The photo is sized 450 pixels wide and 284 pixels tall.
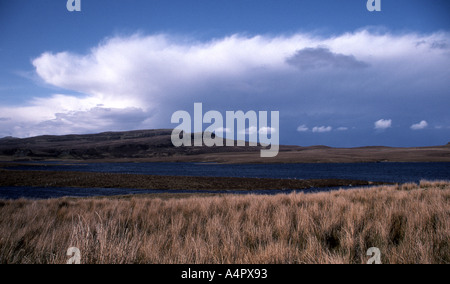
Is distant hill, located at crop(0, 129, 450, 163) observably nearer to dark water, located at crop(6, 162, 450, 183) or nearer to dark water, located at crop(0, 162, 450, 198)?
dark water, located at crop(6, 162, 450, 183)

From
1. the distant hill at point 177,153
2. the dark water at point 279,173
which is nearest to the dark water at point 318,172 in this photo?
the dark water at point 279,173

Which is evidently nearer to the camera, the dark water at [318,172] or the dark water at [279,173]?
the dark water at [279,173]

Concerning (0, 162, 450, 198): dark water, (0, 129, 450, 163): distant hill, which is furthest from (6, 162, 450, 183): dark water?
(0, 129, 450, 163): distant hill

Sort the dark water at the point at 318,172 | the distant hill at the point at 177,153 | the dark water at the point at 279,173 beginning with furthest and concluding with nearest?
the distant hill at the point at 177,153 < the dark water at the point at 318,172 < the dark water at the point at 279,173

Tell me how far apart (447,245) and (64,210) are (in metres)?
10.5

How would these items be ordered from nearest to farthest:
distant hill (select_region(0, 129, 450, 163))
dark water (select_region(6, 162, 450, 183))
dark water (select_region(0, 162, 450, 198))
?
dark water (select_region(0, 162, 450, 198))
dark water (select_region(6, 162, 450, 183))
distant hill (select_region(0, 129, 450, 163))

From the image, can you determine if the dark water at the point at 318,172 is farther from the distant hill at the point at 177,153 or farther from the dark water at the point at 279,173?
the distant hill at the point at 177,153

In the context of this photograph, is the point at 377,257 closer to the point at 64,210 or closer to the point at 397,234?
the point at 397,234

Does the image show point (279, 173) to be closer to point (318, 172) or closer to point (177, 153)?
point (318, 172)

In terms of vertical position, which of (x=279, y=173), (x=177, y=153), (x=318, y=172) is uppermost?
(x=279, y=173)

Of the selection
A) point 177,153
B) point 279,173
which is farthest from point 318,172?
point 177,153

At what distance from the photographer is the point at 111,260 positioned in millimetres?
3684

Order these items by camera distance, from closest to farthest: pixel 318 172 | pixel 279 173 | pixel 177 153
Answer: pixel 279 173
pixel 318 172
pixel 177 153
